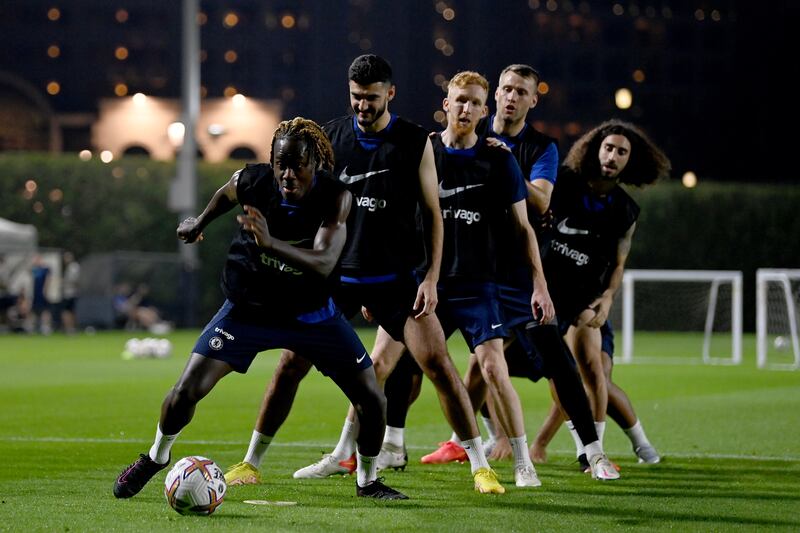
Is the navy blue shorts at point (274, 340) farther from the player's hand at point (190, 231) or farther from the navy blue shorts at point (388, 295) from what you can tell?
the navy blue shorts at point (388, 295)

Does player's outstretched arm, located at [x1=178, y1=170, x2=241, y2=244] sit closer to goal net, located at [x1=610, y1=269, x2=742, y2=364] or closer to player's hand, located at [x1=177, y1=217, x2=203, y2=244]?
player's hand, located at [x1=177, y1=217, x2=203, y2=244]

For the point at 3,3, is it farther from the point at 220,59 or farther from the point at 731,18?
the point at 731,18

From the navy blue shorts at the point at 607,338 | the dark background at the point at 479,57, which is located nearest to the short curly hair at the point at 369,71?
the navy blue shorts at the point at 607,338

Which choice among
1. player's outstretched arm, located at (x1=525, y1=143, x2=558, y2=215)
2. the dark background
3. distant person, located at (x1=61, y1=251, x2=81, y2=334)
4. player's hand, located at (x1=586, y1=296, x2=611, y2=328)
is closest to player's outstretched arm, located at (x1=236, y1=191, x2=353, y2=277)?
player's outstretched arm, located at (x1=525, y1=143, x2=558, y2=215)

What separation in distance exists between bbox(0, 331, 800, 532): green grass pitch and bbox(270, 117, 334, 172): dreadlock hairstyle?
1.77m

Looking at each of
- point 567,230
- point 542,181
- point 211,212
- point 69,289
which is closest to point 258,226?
A: point 211,212

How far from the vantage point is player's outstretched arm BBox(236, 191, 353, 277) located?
6609 millimetres

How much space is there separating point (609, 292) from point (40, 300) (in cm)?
2487

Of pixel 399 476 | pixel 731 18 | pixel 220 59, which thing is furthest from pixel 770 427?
pixel 731 18

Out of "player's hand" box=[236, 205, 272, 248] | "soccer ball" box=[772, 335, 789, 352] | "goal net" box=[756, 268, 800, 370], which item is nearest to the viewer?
"player's hand" box=[236, 205, 272, 248]

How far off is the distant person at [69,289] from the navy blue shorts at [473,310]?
83.3 ft

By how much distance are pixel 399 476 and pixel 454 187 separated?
182cm

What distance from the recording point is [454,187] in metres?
8.44

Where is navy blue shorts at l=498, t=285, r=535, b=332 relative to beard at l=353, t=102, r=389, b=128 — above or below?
below
